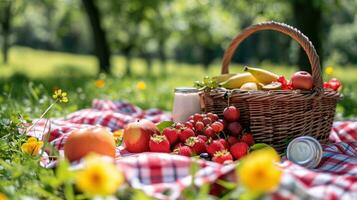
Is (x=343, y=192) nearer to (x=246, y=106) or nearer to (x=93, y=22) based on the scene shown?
(x=246, y=106)

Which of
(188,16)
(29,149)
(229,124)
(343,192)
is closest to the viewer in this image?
(343,192)

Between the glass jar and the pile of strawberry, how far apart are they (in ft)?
0.71

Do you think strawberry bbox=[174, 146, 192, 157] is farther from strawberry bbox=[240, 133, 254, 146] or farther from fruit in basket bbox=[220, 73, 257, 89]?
fruit in basket bbox=[220, 73, 257, 89]

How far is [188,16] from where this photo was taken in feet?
70.6

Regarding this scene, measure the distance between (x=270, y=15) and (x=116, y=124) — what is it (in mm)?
5629

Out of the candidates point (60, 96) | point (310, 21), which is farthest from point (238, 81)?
point (310, 21)

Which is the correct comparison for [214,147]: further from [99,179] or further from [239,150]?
[99,179]

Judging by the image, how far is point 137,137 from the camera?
269 centimetres

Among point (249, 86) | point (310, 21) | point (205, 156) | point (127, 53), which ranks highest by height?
point (310, 21)

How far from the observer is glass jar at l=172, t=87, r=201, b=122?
3.18m

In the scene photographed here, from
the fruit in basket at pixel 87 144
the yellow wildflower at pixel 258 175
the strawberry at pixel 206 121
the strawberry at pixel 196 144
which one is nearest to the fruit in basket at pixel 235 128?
the strawberry at pixel 206 121

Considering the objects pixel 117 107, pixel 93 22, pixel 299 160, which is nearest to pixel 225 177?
pixel 299 160

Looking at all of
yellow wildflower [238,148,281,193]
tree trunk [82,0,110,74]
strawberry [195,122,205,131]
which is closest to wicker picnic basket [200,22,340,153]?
strawberry [195,122,205,131]

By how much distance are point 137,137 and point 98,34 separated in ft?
29.2
